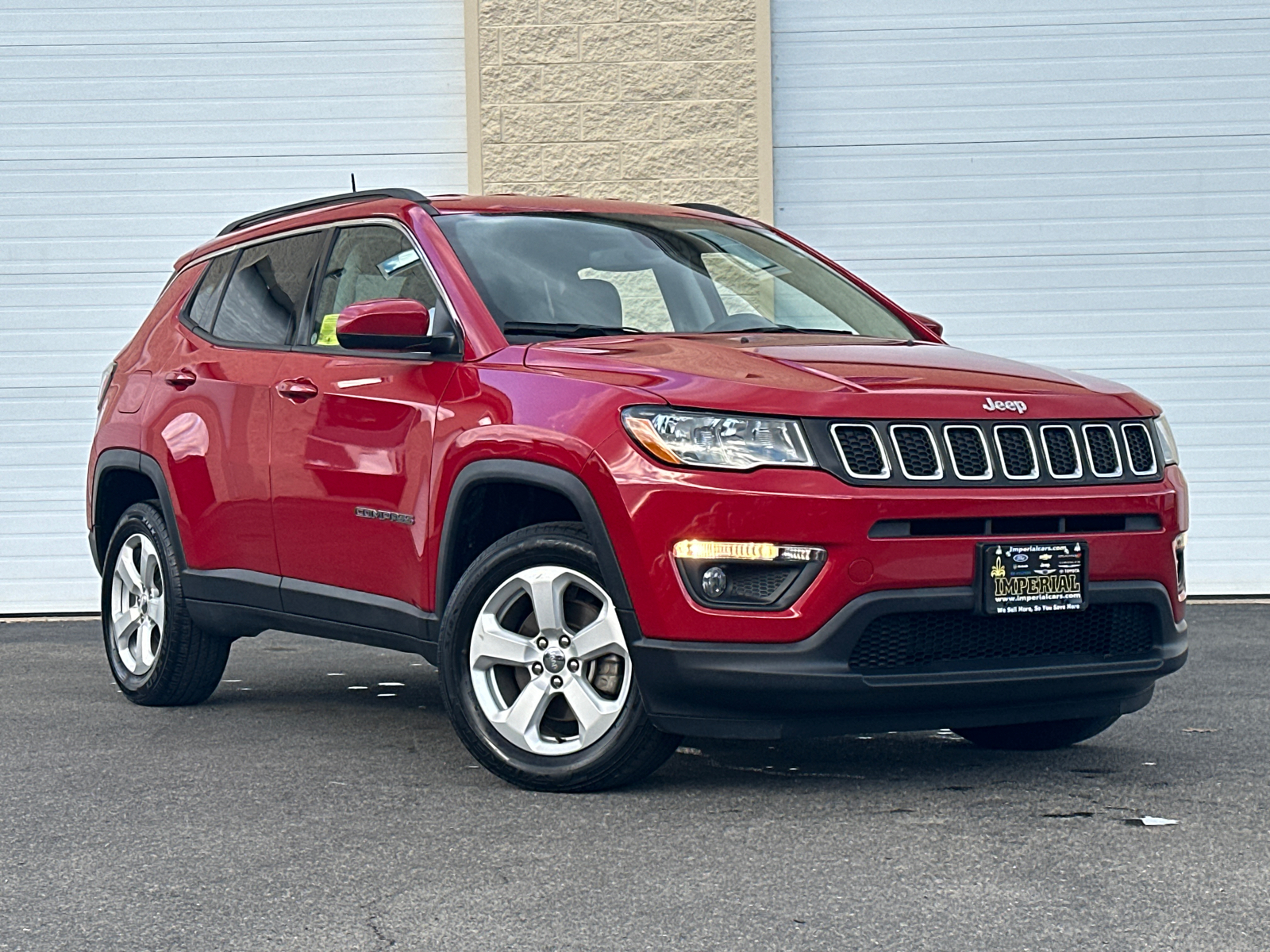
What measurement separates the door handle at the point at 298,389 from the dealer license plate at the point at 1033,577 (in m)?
2.30

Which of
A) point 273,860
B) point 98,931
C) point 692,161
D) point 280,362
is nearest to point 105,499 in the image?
point 280,362

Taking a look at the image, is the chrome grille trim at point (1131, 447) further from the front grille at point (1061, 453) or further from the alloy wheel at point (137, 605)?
the alloy wheel at point (137, 605)

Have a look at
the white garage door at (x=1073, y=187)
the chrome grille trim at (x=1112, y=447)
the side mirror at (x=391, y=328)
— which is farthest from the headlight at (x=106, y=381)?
the white garage door at (x=1073, y=187)

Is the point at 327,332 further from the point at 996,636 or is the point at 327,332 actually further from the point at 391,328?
the point at 996,636

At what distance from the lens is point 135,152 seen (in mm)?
11781

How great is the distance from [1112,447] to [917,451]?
671 mm

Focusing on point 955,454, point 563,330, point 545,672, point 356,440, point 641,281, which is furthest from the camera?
point 641,281

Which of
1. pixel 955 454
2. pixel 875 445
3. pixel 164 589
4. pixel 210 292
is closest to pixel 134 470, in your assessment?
pixel 164 589

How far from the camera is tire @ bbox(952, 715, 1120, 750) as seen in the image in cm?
548

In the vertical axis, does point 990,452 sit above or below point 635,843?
above

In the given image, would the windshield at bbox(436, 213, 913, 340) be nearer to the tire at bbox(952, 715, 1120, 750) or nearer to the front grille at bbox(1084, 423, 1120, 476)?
the front grille at bbox(1084, 423, 1120, 476)

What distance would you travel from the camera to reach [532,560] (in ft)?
15.9

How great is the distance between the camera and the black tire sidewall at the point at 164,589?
6.56 metres

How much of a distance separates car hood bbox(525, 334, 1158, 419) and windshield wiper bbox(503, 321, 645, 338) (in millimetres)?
112
